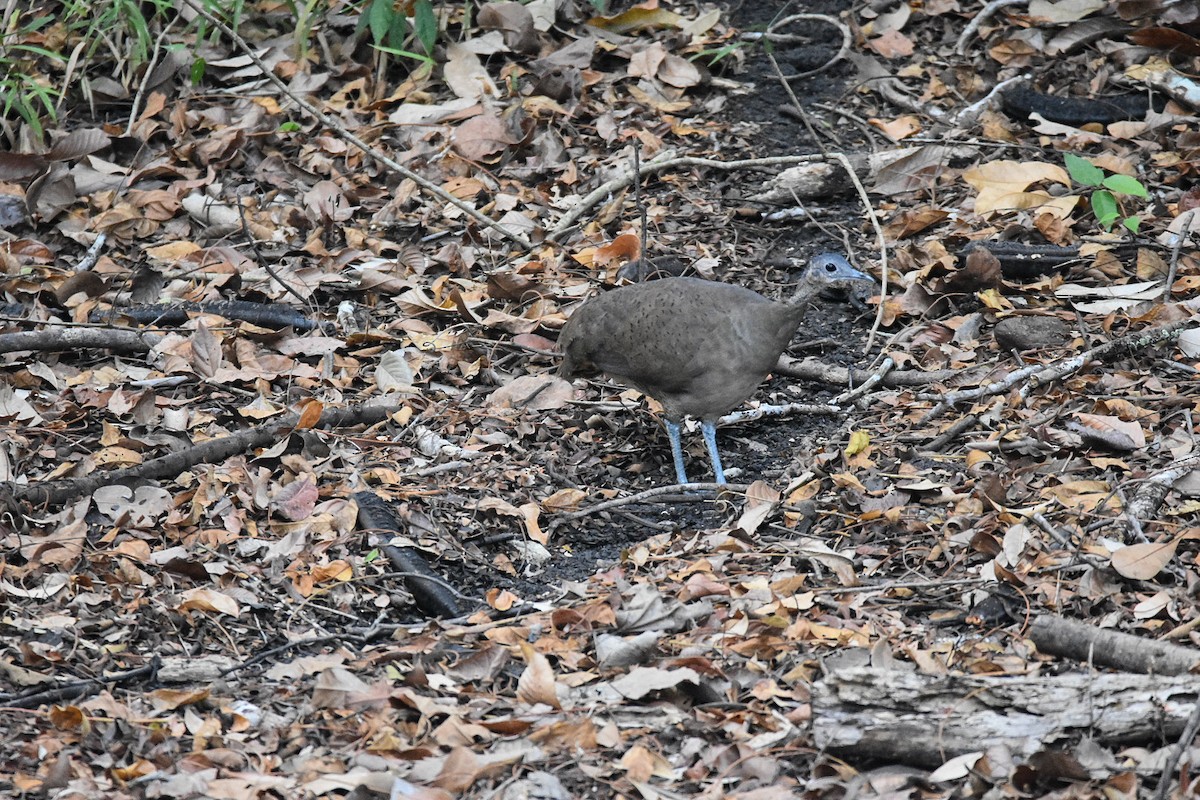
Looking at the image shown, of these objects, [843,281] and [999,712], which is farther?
[843,281]

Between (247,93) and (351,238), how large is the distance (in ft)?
4.98

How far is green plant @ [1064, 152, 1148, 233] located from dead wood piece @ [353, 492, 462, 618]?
10.7ft

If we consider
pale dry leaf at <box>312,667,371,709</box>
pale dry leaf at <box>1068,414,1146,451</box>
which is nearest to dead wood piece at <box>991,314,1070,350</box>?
pale dry leaf at <box>1068,414,1146,451</box>

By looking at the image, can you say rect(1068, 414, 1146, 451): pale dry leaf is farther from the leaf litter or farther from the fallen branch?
the fallen branch

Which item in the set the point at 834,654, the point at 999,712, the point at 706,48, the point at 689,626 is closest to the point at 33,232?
the point at 706,48

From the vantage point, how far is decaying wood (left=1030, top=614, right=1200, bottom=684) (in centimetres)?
334

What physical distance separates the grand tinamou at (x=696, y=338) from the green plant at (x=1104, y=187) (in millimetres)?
1100

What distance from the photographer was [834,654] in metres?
3.75

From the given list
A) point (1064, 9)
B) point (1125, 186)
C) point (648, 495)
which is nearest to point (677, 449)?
point (648, 495)

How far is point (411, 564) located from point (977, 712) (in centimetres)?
210

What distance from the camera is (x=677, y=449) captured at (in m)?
5.49

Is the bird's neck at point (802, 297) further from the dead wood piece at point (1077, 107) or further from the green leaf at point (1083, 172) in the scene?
the dead wood piece at point (1077, 107)

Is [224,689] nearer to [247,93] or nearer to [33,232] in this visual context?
[33,232]

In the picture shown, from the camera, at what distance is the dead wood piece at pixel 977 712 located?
3.13 meters
